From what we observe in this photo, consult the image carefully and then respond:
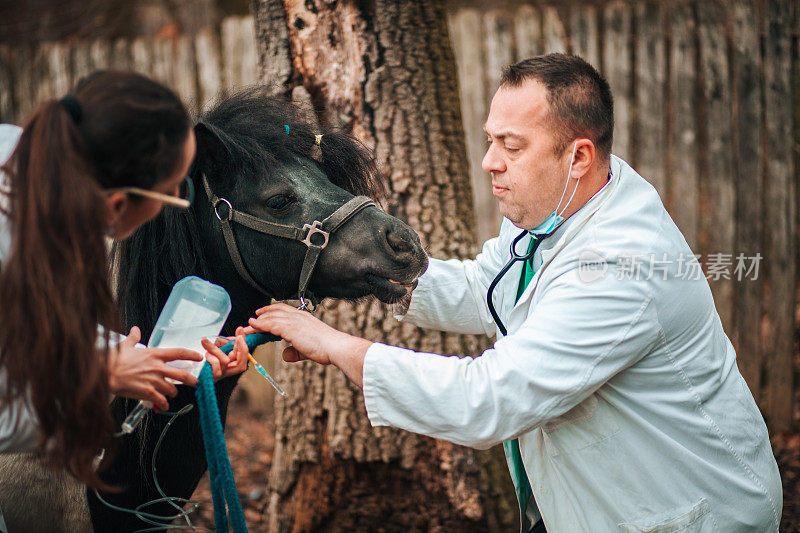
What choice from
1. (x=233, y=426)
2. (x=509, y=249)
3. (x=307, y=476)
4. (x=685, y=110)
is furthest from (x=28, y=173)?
(x=685, y=110)

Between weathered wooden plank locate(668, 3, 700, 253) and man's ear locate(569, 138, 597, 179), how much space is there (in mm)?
3629

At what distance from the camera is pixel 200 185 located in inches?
104

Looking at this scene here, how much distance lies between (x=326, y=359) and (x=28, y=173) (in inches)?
40.6

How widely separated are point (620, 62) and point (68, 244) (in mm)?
5127

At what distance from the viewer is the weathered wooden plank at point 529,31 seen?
5828 millimetres


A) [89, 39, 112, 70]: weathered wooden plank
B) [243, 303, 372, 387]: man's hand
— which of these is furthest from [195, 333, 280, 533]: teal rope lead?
[89, 39, 112, 70]: weathered wooden plank

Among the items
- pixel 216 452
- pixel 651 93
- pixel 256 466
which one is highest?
pixel 651 93

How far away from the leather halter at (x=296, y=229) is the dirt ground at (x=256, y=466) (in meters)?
2.18

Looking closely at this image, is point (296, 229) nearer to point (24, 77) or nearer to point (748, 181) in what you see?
point (748, 181)

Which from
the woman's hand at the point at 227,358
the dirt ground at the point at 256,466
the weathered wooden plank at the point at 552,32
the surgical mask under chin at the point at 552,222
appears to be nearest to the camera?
the woman's hand at the point at 227,358

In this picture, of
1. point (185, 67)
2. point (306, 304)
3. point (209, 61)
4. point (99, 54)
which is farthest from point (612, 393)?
point (99, 54)

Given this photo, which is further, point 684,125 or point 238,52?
point 238,52

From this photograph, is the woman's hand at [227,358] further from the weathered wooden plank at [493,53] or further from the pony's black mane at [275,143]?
the weathered wooden plank at [493,53]

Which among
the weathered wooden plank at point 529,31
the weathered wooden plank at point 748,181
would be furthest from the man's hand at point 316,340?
the weathered wooden plank at point 748,181
